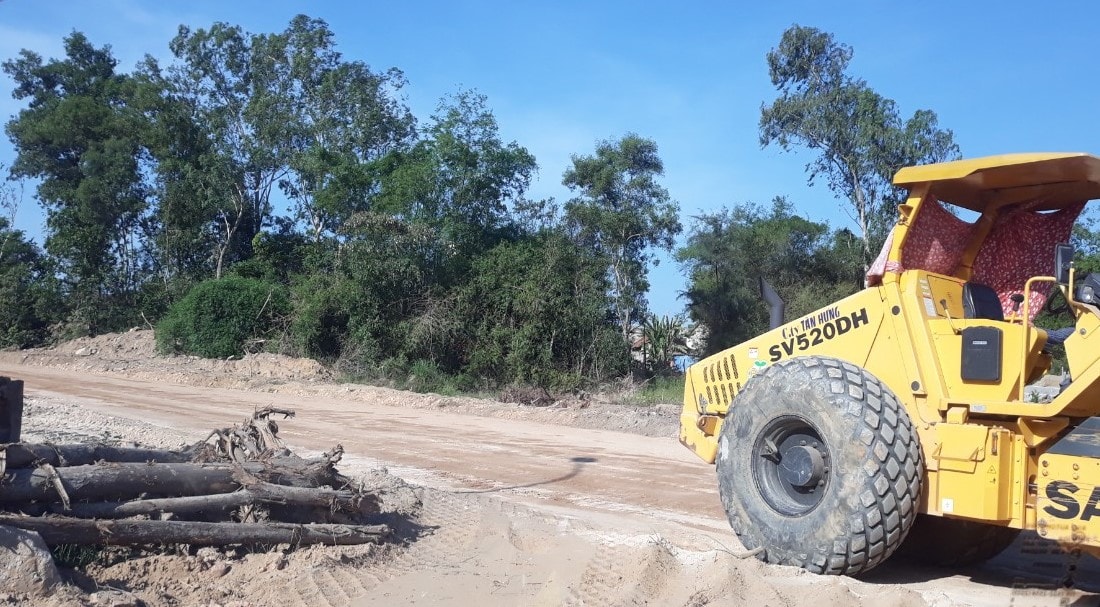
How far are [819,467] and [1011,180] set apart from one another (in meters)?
2.28

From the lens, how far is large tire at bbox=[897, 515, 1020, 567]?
6.59m

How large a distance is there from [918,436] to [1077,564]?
2.25 meters

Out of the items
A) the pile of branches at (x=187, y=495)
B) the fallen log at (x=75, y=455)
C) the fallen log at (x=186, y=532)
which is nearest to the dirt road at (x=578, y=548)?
the fallen log at (x=186, y=532)

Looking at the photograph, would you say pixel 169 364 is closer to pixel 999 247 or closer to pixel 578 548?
pixel 578 548

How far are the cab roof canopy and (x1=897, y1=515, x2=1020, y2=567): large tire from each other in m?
2.29

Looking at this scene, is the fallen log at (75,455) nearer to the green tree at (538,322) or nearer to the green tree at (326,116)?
the green tree at (538,322)

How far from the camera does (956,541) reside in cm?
661

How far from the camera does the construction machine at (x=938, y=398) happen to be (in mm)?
5230

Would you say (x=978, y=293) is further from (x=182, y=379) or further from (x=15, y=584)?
(x=182, y=379)

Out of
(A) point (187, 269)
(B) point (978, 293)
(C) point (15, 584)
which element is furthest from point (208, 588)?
(A) point (187, 269)

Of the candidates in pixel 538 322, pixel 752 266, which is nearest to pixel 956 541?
pixel 538 322

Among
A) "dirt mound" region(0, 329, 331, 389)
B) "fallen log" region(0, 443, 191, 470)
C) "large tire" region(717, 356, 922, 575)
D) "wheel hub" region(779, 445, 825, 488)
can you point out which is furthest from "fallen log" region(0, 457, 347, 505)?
"dirt mound" region(0, 329, 331, 389)

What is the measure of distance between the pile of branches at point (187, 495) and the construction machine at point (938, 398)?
9.65 ft

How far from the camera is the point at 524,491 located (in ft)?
32.8
